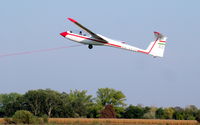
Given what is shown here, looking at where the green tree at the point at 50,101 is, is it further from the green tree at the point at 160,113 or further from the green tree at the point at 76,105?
the green tree at the point at 160,113

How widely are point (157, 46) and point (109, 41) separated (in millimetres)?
5567

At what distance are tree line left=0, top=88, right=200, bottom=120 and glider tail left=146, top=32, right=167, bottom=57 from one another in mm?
33241

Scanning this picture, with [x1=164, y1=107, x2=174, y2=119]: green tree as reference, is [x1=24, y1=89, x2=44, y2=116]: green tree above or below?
above

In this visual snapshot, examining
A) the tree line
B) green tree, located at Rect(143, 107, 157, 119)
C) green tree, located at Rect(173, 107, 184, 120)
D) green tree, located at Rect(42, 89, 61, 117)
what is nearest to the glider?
the tree line

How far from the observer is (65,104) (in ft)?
326

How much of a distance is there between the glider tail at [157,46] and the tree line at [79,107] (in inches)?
1309

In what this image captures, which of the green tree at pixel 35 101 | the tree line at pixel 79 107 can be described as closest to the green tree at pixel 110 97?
the tree line at pixel 79 107

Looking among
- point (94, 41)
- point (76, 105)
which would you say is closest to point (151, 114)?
point (76, 105)

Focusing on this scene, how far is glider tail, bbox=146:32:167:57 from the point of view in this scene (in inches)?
2167

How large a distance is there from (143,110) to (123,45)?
2308 inches

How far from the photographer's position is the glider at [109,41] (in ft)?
177

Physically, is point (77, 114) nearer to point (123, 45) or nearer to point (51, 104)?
point (51, 104)

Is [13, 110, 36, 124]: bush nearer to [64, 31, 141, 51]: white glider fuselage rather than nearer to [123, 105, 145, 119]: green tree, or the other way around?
[64, 31, 141, 51]: white glider fuselage

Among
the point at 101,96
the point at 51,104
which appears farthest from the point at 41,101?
the point at 101,96
